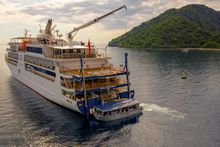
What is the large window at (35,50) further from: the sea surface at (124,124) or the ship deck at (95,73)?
the ship deck at (95,73)

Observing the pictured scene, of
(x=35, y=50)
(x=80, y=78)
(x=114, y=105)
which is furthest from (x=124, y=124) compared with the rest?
(x=35, y=50)

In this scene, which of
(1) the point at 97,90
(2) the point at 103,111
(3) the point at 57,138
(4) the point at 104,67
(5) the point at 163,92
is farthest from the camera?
(5) the point at 163,92

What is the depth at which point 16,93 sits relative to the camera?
2418 inches

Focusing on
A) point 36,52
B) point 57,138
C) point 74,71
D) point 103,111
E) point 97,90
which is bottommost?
point 57,138

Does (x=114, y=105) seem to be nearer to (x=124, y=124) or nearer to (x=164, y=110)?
(x=124, y=124)

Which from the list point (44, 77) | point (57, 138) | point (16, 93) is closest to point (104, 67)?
point (44, 77)

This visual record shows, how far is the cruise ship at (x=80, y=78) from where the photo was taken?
136 feet

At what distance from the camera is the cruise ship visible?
41.6 meters

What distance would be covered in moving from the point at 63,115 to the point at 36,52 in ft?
67.9

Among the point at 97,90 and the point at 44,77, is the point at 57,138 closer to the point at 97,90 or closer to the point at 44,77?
the point at 97,90

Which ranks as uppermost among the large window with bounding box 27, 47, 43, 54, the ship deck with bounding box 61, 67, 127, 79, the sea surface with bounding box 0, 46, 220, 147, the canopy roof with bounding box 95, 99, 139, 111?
the large window with bounding box 27, 47, 43, 54

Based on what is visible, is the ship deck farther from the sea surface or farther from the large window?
the large window

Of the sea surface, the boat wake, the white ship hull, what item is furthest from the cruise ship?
the boat wake

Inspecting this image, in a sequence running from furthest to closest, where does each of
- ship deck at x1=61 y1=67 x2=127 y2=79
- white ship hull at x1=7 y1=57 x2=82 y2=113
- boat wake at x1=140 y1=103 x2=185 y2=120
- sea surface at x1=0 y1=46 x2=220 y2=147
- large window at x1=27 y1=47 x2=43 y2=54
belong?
large window at x1=27 y1=47 x2=43 y2=54, white ship hull at x1=7 y1=57 x2=82 y2=113, boat wake at x1=140 y1=103 x2=185 y2=120, ship deck at x1=61 y1=67 x2=127 y2=79, sea surface at x1=0 y1=46 x2=220 y2=147
